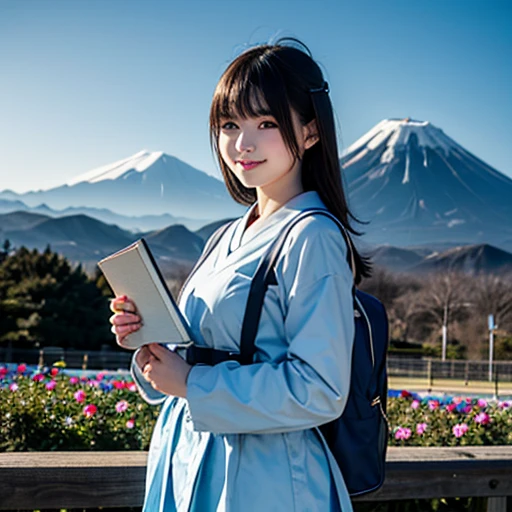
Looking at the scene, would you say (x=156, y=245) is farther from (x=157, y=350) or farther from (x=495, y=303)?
(x=157, y=350)

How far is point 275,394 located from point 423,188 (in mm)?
121491

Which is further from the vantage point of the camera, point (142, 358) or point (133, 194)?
point (133, 194)

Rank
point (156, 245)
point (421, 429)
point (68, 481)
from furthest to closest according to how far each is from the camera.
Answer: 1. point (156, 245)
2. point (421, 429)
3. point (68, 481)

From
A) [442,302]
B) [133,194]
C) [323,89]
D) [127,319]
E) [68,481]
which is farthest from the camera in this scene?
[133,194]

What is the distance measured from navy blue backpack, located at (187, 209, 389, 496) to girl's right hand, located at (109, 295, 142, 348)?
0.11 m

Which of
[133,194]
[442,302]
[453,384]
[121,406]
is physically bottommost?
[453,384]

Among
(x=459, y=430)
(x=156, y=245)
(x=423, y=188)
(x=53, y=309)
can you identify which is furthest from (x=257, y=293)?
(x=423, y=188)

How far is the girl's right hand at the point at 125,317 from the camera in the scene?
1.40 metres

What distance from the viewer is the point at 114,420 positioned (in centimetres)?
296

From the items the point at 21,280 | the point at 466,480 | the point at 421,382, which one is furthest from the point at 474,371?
the point at 466,480

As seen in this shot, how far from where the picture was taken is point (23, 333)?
80.6ft

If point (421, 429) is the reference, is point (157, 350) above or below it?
above

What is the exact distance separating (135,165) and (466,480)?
460 ft

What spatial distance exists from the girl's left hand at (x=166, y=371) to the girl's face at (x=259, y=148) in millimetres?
340
